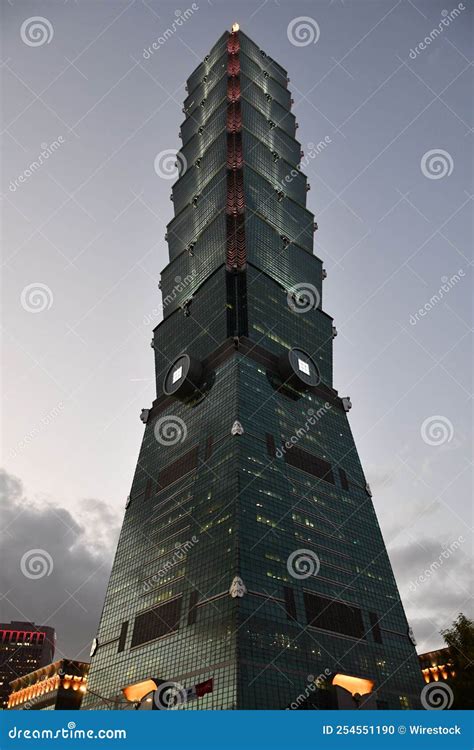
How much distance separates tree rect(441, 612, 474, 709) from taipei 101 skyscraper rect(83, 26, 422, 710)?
1034 cm

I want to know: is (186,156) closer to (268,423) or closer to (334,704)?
(268,423)

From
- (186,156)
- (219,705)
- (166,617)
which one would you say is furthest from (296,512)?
(186,156)

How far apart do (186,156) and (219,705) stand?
5812 inches

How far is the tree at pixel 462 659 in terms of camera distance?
85.4 meters

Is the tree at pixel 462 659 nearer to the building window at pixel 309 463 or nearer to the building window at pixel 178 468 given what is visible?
the building window at pixel 309 463

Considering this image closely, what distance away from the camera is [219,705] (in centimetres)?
7681

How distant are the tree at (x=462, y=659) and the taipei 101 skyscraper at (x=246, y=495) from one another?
33.9 ft

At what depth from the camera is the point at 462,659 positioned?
89.4 m

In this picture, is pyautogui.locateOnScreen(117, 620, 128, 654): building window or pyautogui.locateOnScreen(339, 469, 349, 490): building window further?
pyautogui.locateOnScreen(339, 469, 349, 490): building window

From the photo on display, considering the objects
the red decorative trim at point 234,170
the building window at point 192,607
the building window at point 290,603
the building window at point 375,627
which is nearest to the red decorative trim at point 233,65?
the red decorative trim at point 234,170

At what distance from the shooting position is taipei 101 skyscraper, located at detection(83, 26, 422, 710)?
8694 centimetres

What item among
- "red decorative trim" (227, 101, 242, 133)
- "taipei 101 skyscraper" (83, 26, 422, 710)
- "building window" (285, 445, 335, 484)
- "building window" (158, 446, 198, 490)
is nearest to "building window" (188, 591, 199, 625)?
"taipei 101 skyscraper" (83, 26, 422, 710)

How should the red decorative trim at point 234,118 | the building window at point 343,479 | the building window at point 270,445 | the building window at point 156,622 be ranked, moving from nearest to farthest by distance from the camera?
the building window at point 156,622
the building window at point 270,445
the building window at point 343,479
the red decorative trim at point 234,118

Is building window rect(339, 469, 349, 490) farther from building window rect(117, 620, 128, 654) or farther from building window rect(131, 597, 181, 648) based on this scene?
building window rect(117, 620, 128, 654)
